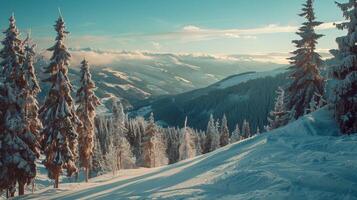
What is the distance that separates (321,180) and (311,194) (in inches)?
48.8

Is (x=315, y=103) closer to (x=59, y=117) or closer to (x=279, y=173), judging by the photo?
(x=279, y=173)

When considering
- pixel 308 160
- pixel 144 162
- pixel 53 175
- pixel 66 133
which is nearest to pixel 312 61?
pixel 308 160

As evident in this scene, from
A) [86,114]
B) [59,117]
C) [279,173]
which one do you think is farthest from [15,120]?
[279,173]

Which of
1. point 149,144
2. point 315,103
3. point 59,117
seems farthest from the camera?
point 149,144

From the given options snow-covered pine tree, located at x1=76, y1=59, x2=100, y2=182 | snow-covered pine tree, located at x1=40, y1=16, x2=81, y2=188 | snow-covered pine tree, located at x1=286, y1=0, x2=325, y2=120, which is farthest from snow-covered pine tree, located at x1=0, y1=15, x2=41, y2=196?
snow-covered pine tree, located at x1=286, y1=0, x2=325, y2=120

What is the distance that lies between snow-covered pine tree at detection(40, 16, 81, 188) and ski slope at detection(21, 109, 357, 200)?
53.9 ft

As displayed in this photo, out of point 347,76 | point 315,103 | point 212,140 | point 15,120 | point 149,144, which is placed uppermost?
point 347,76

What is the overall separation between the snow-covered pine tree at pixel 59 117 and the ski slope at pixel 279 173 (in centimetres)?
1643

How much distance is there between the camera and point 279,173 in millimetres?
14234

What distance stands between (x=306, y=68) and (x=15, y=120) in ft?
87.7

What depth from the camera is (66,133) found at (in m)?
34.1

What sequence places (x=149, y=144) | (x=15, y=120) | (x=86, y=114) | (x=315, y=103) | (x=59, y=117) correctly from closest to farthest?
1. (x=15, y=120)
2. (x=315, y=103)
3. (x=59, y=117)
4. (x=86, y=114)
5. (x=149, y=144)

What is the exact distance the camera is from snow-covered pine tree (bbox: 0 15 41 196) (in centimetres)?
3219

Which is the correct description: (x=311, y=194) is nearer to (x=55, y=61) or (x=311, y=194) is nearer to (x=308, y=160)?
(x=308, y=160)
